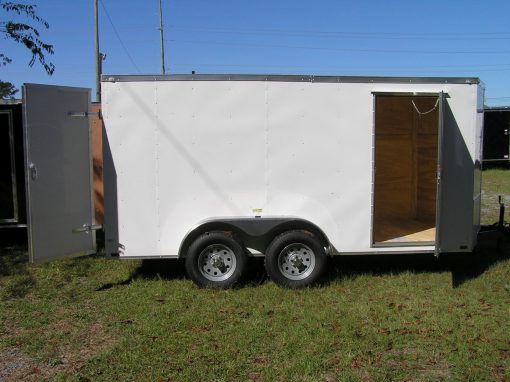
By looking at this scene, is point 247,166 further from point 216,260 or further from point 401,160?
point 401,160

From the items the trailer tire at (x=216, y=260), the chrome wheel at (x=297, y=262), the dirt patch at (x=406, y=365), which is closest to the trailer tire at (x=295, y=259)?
the chrome wheel at (x=297, y=262)

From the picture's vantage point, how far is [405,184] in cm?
930

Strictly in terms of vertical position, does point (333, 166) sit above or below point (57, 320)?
above

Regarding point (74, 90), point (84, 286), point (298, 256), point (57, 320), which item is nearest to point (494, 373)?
point (298, 256)

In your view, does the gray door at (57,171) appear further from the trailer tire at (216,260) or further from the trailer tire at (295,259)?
the trailer tire at (295,259)

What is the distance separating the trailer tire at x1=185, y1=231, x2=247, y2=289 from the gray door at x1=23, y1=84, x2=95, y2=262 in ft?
4.98

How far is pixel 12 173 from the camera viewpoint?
336 inches

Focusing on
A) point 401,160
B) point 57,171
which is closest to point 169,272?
point 57,171

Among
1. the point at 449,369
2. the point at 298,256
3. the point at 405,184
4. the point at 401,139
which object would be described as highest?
the point at 401,139

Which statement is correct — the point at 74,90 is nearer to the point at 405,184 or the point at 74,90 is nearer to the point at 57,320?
the point at 57,320

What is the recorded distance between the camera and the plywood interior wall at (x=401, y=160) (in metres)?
9.09

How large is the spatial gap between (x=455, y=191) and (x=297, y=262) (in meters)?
2.13

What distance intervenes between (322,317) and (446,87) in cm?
316

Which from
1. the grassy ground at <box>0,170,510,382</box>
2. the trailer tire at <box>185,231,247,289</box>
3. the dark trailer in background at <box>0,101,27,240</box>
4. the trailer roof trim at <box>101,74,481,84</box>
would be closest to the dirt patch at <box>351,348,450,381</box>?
the grassy ground at <box>0,170,510,382</box>
